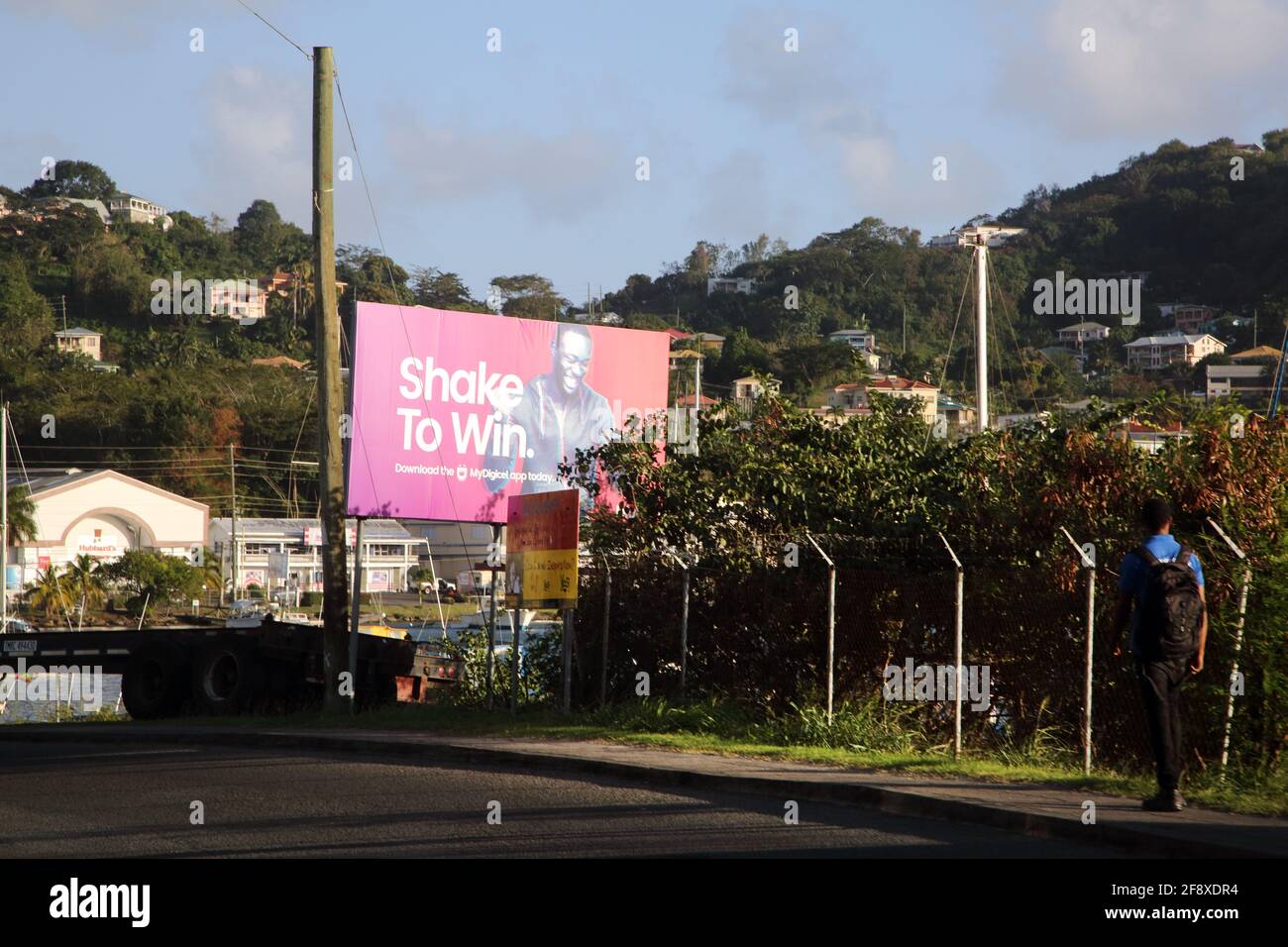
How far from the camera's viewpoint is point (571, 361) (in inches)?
875

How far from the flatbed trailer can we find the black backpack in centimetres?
1283

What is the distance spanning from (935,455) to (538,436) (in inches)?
280

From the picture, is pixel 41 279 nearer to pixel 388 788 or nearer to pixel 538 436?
pixel 538 436

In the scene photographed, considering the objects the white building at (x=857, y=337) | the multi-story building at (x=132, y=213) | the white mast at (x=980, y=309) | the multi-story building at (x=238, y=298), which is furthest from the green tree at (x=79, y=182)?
the white mast at (x=980, y=309)

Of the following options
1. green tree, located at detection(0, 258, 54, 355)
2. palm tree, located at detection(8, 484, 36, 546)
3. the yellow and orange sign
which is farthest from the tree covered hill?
the yellow and orange sign

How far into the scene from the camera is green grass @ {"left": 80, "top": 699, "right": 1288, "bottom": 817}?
999 centimetres

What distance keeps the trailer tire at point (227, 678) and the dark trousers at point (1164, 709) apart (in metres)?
15.0

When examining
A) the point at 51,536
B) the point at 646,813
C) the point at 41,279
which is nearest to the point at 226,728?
the point at 646,813

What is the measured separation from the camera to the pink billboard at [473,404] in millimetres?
20141

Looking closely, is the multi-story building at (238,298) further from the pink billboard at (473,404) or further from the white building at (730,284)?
the pink billboard at (473,404)

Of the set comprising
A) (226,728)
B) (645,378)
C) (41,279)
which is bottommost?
(226,728)

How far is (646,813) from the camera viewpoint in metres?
9.75

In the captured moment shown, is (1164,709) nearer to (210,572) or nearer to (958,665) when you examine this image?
(958,665)
